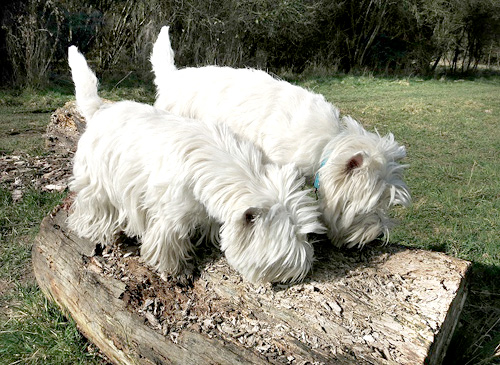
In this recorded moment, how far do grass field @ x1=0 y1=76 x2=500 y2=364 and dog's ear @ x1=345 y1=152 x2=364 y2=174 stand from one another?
4.55ft

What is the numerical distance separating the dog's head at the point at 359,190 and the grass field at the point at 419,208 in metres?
1.01

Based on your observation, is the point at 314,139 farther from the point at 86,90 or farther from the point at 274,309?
the point at 86,90

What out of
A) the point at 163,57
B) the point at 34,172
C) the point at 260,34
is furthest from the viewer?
the point at 260,34

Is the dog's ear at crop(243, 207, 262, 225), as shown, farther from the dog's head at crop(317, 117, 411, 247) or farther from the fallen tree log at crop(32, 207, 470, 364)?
the dog's head at crop(317, 117, 411, 247)

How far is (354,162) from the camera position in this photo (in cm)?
340

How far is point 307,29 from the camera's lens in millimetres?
→ 18781

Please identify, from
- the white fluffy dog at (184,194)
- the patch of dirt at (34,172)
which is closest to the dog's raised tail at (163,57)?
the white fluffy dog at (184,194)

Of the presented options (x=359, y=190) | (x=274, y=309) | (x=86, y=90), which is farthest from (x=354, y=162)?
(x=86, y=90)

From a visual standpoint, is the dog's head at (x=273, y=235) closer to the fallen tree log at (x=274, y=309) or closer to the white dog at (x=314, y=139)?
the fallen tree log at (x=274, y=309)

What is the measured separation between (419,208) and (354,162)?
9.16ft

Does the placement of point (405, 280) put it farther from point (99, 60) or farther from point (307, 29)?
point (307, 29)

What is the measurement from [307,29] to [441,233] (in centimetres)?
1515

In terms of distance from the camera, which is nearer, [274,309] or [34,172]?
[274,309]

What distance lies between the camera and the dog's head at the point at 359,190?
11.1 feet
